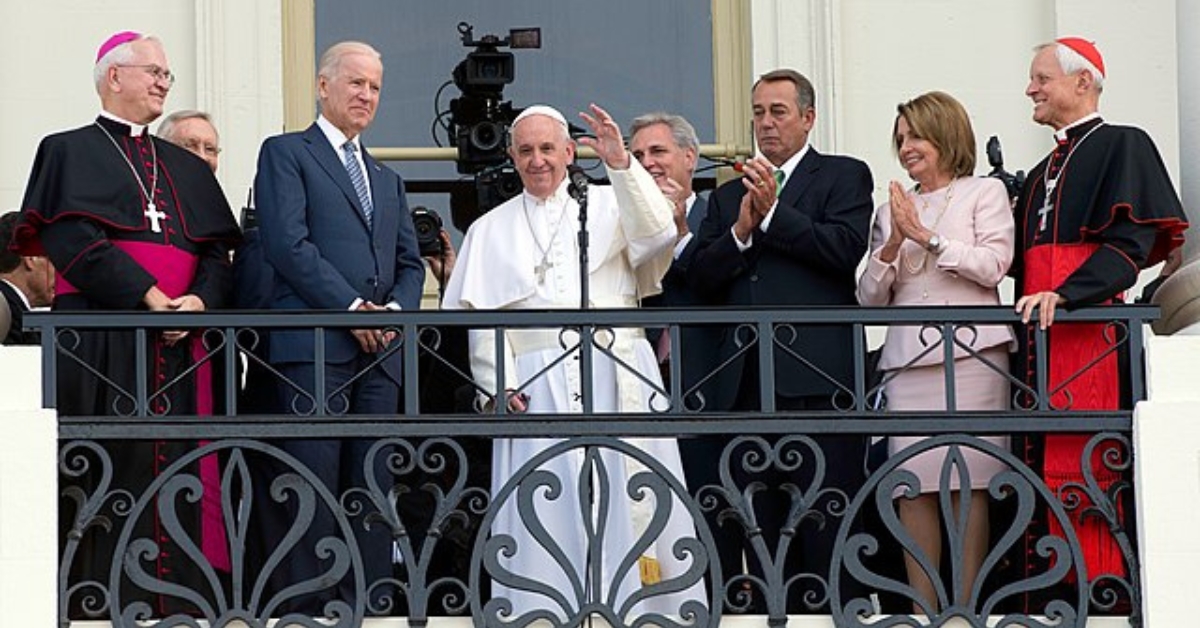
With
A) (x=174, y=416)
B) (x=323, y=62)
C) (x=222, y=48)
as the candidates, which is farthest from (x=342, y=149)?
(x=222, y=48)

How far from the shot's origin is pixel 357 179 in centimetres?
1168

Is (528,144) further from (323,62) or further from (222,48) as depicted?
(222,48)

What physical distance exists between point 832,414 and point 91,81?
3774mm

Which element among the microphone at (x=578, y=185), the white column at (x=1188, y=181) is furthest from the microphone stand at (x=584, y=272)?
the white column at (x=1188, y=181)

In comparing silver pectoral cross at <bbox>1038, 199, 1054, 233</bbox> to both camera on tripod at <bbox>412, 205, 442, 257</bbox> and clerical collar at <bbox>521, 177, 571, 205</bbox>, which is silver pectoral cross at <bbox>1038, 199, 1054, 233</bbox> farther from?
camera on tripod at <bbox>412, 205, 442, 257</bbox>

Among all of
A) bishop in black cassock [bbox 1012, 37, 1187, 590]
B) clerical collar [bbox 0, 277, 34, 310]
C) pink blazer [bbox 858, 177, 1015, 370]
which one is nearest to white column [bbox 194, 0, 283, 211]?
clerical collar [bbox 0, 277, 34, 310]

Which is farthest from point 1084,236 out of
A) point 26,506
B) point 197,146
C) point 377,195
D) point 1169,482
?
point 26,506

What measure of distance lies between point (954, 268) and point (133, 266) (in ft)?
8.03

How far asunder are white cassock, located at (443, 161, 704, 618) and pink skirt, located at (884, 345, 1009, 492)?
0.69 meters

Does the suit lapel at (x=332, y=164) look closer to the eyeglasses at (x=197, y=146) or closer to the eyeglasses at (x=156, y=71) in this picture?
the eyeglasses at (x=156, y=71)

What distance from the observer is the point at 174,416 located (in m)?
10.9

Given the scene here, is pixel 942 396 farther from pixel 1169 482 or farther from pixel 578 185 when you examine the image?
pixel 578 185

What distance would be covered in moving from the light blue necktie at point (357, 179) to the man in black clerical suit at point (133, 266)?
396 millimetres

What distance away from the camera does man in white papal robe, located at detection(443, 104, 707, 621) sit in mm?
11297
